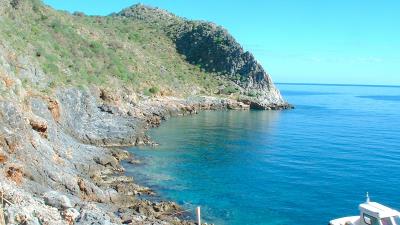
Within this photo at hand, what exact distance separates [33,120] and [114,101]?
2833 cm

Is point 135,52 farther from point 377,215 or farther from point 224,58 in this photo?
point 377,215

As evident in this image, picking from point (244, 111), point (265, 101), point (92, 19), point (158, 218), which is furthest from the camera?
point (92, 19)

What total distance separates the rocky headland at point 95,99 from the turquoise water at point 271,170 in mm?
3262

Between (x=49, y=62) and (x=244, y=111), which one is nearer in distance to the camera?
(x=49, y=62)

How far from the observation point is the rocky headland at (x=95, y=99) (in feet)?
83.3

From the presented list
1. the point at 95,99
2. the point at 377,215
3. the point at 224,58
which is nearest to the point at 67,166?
the point at 377,215

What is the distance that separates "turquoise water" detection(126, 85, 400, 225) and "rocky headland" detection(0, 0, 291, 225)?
3.26 m

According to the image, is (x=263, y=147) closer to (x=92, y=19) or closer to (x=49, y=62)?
(x=49, y=62)

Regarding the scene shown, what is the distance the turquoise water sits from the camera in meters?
31.3

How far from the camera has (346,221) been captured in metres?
24.3

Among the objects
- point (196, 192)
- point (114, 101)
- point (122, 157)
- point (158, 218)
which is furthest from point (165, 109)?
point (158, 218)

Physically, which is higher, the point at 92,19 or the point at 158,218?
the point at 92,19

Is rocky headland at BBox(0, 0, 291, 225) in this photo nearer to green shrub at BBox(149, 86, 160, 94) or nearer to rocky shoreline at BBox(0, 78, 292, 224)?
rocky shoreline at BBox(0, 78, 292, 224)

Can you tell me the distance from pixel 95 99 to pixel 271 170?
979 inches
